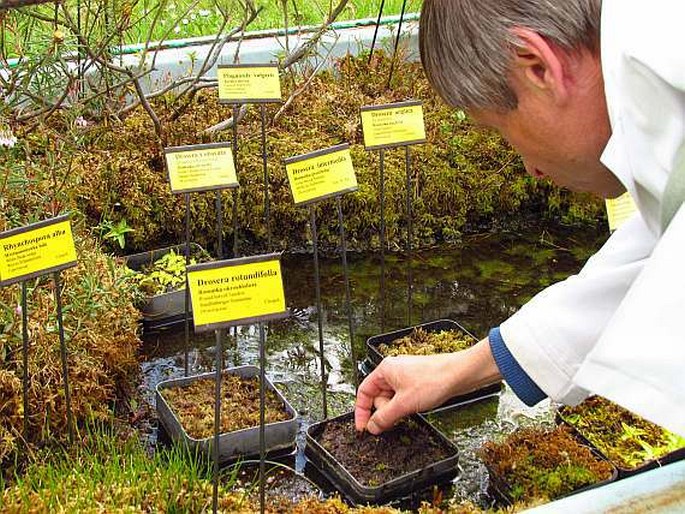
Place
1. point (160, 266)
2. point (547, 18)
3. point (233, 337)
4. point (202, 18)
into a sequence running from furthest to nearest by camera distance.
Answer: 1. point (202, 18)
2. point (160, 266)
3. point (233, 337)
4. point (547, 18)

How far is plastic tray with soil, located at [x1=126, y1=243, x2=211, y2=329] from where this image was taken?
9.86 feet

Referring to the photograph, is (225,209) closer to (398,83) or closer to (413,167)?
(413,167)

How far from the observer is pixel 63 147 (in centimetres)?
308

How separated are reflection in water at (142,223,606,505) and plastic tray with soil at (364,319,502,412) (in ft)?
0.21

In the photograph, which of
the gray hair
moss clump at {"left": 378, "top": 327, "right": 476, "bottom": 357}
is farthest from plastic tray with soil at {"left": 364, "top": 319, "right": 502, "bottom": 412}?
the gray hair

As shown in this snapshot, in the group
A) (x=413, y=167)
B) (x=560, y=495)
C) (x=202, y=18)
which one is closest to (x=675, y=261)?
(x=560, y=495)

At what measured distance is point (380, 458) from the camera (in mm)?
2246

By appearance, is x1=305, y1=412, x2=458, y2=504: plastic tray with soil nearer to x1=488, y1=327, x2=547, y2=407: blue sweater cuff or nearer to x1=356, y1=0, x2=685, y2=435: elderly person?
x1=356, y1=0, x2=685, y2=435: elderly person

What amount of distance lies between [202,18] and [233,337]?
2.35 metres

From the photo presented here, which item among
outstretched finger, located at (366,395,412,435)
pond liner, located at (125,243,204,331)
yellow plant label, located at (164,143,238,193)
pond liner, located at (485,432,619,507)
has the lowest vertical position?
pond liner, located at (485,432,619,507)

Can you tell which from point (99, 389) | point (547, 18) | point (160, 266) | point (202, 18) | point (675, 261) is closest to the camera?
point (675, 261)

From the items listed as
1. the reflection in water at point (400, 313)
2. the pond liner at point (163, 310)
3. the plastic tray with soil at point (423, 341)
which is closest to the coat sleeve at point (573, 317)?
the reflection in water at point (400, 313)

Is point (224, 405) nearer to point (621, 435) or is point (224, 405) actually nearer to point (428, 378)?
point (428, 378)

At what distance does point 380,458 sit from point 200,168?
3.07 ft
